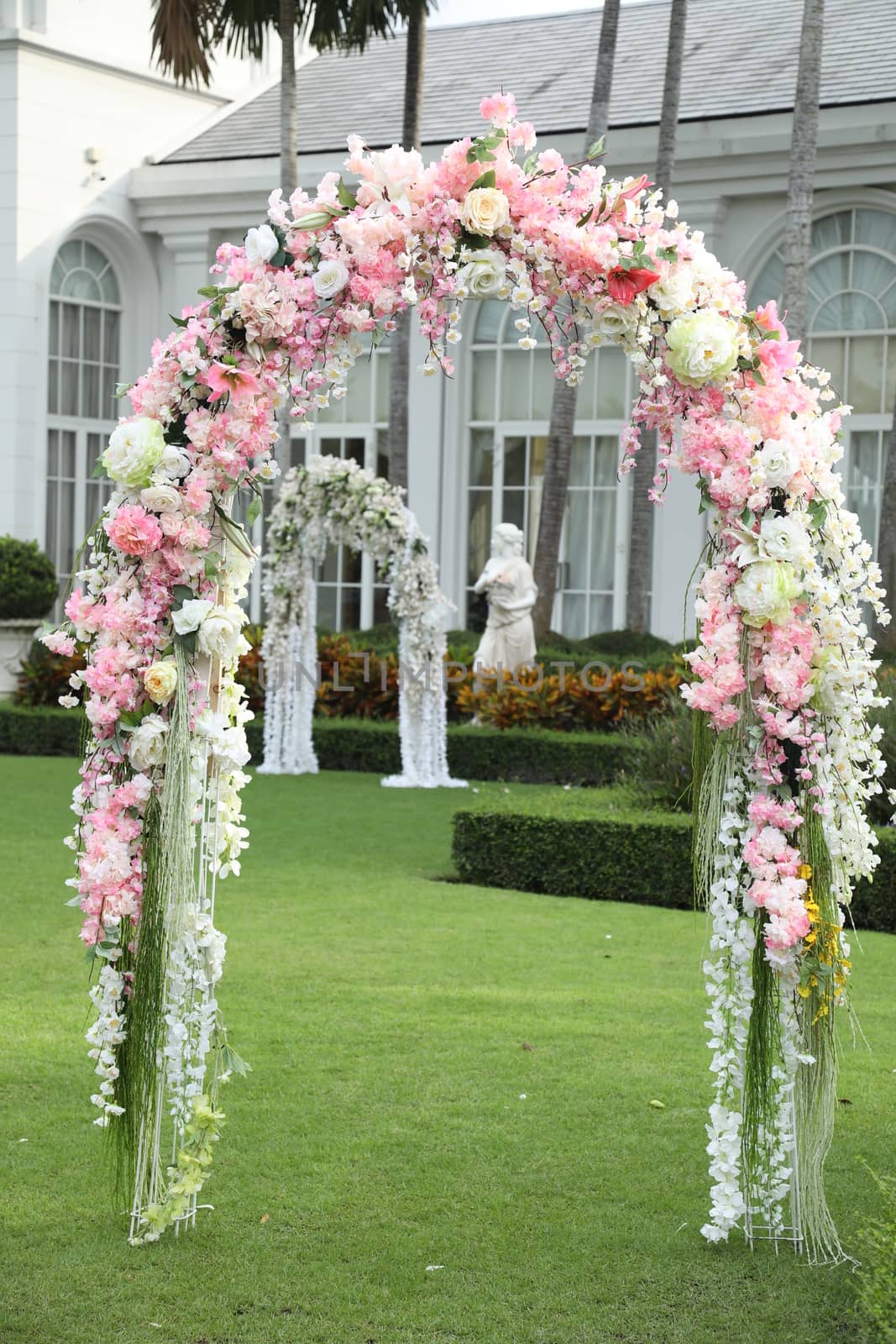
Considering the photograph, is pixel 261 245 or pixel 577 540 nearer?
pixel 261 245

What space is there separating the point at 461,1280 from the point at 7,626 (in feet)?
42.7

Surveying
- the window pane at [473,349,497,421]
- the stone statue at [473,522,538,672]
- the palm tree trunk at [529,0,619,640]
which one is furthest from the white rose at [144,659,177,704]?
the window pane at [473,349,497,421]

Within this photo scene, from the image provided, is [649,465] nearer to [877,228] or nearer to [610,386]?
[610,386]

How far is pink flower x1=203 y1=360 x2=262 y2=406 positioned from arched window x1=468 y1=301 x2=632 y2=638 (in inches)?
543

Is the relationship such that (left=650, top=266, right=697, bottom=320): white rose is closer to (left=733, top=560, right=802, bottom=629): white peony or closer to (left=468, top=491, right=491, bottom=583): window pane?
(left=733, top=560, right=802, bottom=629): white peony

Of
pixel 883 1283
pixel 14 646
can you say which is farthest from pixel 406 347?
pixel 883 1283

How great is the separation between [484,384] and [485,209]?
14961mm

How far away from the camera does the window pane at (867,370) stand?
16.1 m

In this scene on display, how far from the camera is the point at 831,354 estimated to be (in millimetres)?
16406

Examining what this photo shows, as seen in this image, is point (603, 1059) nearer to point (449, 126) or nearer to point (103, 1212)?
point (103, 1212)

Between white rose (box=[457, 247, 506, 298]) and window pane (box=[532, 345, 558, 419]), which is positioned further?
window pane (box=[532, 345, 558, 419])

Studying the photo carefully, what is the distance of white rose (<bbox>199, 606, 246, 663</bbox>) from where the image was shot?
3898 mm

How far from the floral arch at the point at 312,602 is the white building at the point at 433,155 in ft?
16.7

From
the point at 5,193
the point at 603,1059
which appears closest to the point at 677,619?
the point at 5,193
